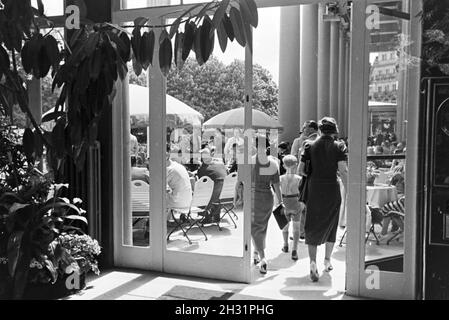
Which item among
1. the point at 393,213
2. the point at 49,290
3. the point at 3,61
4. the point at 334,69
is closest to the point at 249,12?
the point at 3,61

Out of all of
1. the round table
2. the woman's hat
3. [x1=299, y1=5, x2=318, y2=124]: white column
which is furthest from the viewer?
[x1=299, y1=5, x2=318, y2=124]: white column

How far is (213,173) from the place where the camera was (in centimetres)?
463

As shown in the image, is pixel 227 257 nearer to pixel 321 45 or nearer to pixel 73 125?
pixel 73 125

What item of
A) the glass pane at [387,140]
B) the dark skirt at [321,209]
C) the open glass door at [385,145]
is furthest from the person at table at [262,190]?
the glass pane at [387,140]

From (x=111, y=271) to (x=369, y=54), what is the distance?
3054 millimetres

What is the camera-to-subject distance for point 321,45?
976 centimetres

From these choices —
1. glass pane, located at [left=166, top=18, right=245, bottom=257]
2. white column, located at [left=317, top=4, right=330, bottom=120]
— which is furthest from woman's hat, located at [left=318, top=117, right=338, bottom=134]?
white column, located at [left=317, top=4, right=330, bottom=120]

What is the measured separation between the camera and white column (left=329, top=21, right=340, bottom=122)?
7.19m

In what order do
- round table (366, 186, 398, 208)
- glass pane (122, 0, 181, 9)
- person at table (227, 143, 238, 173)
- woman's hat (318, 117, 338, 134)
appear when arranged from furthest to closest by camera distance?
1. glass pane (122, 0, 181, 9)
2. person at table (227, 143, 238, 173)
3. woman's hat (318, 117, 338, 134)
4. round table (366, 186, 398, 208)

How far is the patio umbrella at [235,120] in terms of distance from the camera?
4410 millimetres

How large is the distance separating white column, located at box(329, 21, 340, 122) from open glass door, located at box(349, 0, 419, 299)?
2022mm

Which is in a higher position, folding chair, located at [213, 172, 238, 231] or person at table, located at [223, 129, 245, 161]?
person at table, located at [223, 129, 245, 161]

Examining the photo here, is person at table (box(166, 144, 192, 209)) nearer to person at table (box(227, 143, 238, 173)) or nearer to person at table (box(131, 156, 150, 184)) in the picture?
person at table (box(131, 156, 150, 184))

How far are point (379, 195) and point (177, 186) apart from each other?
6.10ft
